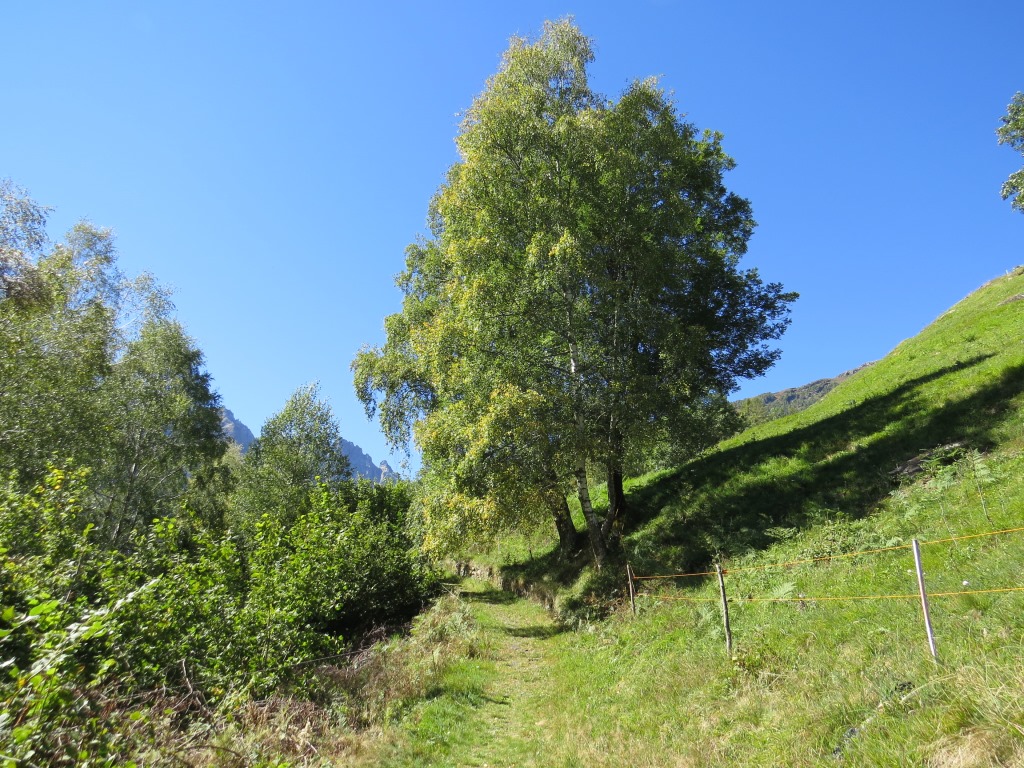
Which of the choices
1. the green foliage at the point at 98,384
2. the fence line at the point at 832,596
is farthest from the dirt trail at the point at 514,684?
the green foliage at the point at 98,384

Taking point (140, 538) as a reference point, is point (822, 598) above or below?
below

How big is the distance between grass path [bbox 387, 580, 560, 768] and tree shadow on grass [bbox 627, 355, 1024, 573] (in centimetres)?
450

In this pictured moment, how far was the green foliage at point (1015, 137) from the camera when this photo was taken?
30.2m

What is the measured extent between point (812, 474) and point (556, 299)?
991 cm

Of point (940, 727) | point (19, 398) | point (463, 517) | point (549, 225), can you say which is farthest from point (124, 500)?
point (940, 727)

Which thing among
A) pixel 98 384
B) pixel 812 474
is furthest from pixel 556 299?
pixel 98 384

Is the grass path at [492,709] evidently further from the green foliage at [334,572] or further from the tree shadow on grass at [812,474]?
the tree shadow on grass at [812,474]

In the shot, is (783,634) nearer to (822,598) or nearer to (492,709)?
(822,598)

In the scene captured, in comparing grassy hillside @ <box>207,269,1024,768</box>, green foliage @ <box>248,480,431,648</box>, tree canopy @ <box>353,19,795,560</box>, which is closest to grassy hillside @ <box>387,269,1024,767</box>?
grassy hillside @ <box>207,269,1024,768</box>

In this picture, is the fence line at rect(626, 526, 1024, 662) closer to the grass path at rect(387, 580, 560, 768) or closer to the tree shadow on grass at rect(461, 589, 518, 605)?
the grass path at rect(387, 580, 560, 768)

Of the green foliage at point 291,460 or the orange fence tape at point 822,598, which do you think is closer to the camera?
the orange fence tape at point 822,598

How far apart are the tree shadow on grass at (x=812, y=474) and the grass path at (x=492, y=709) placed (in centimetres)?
450

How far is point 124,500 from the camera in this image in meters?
29.4

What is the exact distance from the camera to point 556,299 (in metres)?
17.6
